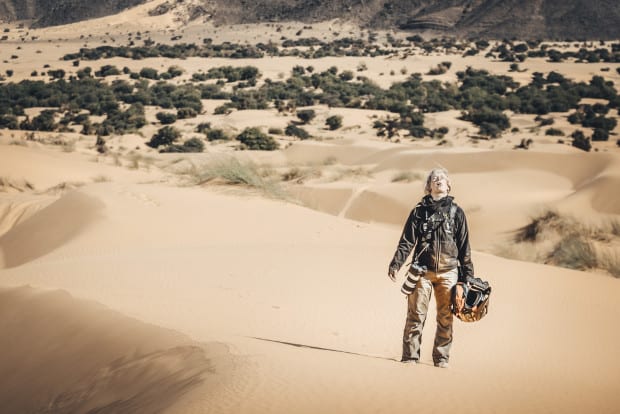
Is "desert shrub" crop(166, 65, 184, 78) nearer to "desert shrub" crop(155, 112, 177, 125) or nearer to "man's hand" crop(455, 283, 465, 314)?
"desert shrub" crop(155, 112, 177, 125)

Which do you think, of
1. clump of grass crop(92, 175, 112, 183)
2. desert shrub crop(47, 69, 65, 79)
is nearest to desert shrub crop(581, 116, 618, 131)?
clump of grass crop(92, 175, 112, 183)

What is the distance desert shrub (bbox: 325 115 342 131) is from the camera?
30.5 meters

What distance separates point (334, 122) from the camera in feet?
101

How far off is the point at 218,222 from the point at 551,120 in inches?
919

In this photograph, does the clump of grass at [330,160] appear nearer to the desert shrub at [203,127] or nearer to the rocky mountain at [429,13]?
the desert shrub at [203,127]

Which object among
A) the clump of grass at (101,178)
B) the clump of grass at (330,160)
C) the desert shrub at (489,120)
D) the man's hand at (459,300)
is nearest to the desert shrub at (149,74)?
the desert shrub at (489,120)

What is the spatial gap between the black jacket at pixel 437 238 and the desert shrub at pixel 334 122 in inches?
1016

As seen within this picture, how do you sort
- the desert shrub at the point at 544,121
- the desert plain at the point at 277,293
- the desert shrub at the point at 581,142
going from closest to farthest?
the desert plain at the point at 277,293 < the desert shrub at the point at 581,142 < the desert shrub at the point at 544,121

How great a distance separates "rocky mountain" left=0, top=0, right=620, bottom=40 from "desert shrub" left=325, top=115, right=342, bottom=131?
45812mm

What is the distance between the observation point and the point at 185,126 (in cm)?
2948

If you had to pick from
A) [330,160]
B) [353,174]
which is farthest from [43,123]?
[353,174]

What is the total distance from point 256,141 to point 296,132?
3919mm

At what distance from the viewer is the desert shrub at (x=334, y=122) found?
30550 mm

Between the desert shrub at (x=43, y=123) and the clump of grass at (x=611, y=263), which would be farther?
the desert shrub at (x=43, y=123)
